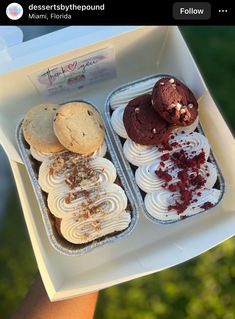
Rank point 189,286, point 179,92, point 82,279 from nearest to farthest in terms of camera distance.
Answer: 1. point 179,92
2. point 82,279
3. point 189,286

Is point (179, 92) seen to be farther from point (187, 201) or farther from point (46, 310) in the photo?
point (46, 310)

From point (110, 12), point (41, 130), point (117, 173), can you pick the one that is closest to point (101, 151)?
point (117, 173)

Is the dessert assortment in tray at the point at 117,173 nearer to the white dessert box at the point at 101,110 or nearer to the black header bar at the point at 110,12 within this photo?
the white dessert box at the point at 101,110

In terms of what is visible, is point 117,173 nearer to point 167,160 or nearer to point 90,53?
point 167,160

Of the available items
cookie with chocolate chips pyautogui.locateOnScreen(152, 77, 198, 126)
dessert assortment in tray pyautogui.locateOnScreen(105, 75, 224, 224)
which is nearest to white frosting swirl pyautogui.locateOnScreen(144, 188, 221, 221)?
dessert assortment in tray pyautogui.locateOnScreen(105, 75, 224, 224)

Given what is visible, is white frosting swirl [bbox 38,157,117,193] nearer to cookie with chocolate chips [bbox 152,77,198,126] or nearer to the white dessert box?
the white dessert box

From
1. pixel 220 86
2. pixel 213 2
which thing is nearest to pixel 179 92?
pixel 213 2
